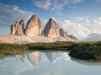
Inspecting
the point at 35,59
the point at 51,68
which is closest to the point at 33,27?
the point at 35,59

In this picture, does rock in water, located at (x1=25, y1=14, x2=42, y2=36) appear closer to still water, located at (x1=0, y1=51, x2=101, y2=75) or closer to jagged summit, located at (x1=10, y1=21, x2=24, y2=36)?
jagged summit, located at (x1=10, y1=21, x2=24, y2=36)

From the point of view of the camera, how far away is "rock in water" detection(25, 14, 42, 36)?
12588 cm

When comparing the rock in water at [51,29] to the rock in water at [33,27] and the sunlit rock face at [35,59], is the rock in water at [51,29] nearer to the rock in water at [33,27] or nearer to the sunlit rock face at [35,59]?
the rock in water at [33,27]

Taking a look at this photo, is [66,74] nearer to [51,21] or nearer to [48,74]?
[48,74]

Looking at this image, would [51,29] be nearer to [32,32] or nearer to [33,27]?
[33,27]

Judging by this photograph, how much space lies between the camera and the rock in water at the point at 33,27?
12588 centimetres

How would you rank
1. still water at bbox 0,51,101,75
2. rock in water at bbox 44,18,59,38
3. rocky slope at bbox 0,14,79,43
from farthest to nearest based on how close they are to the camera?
rock in water at bbox 44,18,59,38 → rocky slope at bbox 0,14,79,43 → still water at bbox 0,51,101,75

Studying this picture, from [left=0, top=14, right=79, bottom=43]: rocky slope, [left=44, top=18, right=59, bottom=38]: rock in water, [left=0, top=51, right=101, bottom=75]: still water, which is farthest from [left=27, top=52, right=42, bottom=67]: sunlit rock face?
[left=44, top=18, right=59, bottom=38]: rock in water

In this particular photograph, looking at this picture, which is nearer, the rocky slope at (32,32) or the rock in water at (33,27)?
the rocky slope at (32,32)

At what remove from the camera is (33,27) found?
12925 centimetres

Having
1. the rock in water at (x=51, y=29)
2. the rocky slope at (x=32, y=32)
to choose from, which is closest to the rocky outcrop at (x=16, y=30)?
the rocky slope at (x=32, y=32)

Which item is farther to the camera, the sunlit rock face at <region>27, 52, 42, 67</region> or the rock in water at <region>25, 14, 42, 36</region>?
the rock in water at <region>25, 14, 42, 36</region>

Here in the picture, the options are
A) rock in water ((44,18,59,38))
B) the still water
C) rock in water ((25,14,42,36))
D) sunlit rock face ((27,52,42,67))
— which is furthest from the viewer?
rock in water ((44,18,59,38))

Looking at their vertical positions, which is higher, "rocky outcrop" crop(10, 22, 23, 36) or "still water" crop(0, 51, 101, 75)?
"rocky outcrop" crop(10, 22, 23, 36)
